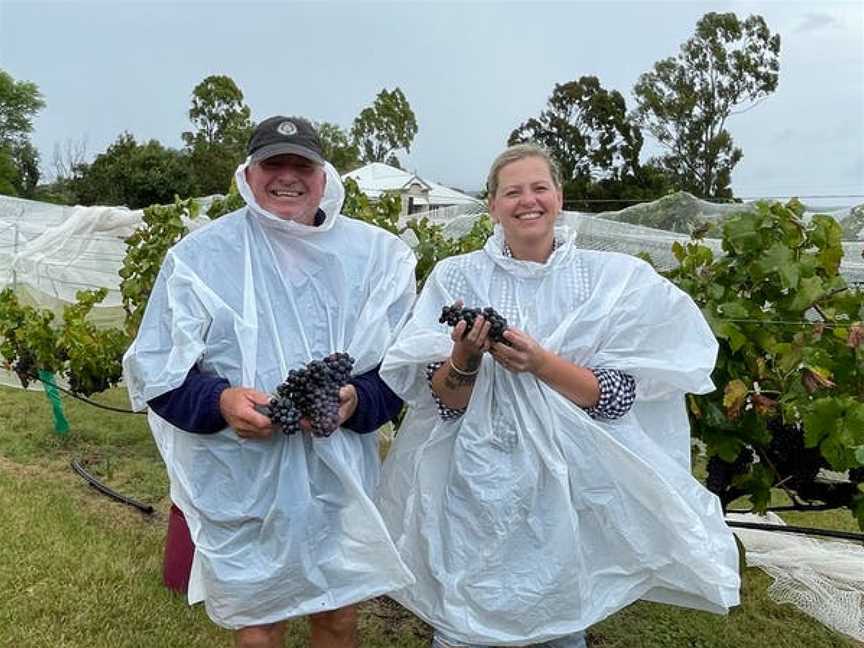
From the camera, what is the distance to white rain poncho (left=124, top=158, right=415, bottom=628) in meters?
1.74

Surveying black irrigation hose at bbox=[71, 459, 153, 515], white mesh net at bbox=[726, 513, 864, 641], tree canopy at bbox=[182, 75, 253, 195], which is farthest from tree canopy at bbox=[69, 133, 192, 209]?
white mesh net at bbox=[726, 513, 864, 641]

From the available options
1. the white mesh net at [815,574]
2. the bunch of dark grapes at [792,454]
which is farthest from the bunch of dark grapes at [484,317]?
the white mesh net at [815,574]

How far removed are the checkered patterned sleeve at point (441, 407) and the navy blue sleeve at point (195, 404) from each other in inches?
17.5

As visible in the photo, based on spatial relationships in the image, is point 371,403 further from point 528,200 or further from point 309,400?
point 528,200

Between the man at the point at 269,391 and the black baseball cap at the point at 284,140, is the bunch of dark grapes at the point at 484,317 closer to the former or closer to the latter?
the man at the point at 269,391

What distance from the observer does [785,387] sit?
2.19 meters

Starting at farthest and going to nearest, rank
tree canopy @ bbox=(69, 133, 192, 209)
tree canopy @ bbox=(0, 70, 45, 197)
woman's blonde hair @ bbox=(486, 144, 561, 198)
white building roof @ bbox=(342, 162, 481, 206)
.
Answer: tree canopy @ bbox=(0, 70, 45, 197), tree canopy @ bbox=(69, 133, 192, 209), white building roof @ bbox=(342, 162, 481, 206), woman's blonde hair @ bbox=(486, 144, 561, 198)

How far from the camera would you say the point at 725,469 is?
8.15 feet

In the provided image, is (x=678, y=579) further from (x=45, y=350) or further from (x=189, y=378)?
(x=45, y=350)

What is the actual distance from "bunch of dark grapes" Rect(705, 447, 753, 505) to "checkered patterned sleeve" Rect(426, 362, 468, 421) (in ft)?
3.51

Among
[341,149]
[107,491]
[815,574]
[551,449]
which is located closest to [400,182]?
[341,149]

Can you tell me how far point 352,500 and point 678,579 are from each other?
0.75m

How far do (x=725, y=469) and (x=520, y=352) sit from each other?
1.23 m

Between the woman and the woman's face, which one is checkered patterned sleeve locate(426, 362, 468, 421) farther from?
the woman's face
